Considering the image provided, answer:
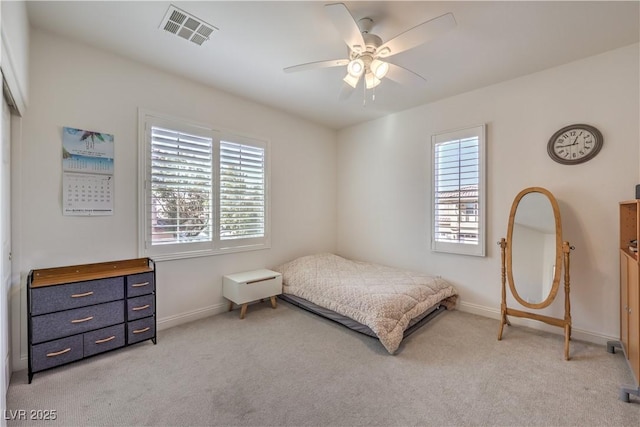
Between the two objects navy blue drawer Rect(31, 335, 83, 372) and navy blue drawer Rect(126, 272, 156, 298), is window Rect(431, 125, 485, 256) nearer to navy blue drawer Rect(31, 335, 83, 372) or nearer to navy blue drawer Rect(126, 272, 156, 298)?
navy blue drawer Rect(126, 272, 156, 298)

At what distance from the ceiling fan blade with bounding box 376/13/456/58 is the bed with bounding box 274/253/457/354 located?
2.09 metres

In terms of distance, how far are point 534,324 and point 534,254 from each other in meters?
0.79

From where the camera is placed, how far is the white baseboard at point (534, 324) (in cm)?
252

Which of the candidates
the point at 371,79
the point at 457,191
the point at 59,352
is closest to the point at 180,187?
the point at 59,352

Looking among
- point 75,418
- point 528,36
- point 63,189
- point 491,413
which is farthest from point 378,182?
point 75,418

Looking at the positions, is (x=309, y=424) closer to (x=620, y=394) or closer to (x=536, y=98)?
(x=620, y=394)

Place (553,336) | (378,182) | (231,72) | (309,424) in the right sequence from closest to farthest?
(309,424) → (553,336) → (231,72) → (378,182)

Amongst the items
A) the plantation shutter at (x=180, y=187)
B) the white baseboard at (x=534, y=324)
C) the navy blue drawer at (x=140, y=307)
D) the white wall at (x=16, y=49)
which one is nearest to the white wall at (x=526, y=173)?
the white baseboard at (x=534, y=324)

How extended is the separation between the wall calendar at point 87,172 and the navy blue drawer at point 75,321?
82 cm

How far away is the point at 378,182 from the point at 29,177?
3747 millimetres

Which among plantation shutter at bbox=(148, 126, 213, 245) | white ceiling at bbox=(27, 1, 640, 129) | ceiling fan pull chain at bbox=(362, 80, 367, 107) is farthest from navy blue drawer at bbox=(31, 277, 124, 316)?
ceiling fan pull chain at bbox=(362, 80, 367, 107)

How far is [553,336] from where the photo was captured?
2.68 metres

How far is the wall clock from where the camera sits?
99.4 inches

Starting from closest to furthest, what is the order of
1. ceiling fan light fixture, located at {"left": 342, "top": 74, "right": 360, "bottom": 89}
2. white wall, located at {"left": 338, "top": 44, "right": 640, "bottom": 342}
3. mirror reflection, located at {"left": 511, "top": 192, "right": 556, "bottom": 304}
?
ceiling fan light fixture, located at {"left": 342, "top": 74, "right": 360, "bottom": 89} → white wall, located at {"left": 338, "top": 44, "right": 640, "bottom": 342} → mirror reflection, located at {"left": 511, "top": 192, "right": 556, "bottom": 304}
